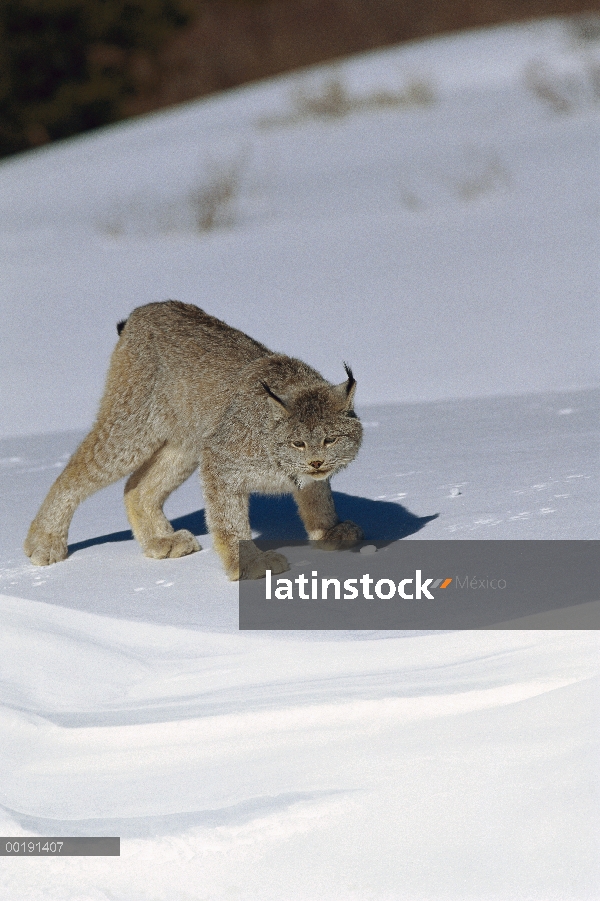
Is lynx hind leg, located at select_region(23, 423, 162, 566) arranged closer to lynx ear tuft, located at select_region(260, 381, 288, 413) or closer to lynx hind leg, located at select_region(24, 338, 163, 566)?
lynx hind leg, located at select_region(24, 338, 163, 566)

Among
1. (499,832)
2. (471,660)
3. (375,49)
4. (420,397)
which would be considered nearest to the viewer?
(499,832)

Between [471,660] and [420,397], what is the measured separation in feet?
13.8

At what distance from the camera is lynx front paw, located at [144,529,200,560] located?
5.20 metres

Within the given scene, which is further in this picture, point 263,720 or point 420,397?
point 420,397

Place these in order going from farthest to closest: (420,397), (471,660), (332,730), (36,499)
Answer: (420,397), (36,499), (471,660), (332,730)

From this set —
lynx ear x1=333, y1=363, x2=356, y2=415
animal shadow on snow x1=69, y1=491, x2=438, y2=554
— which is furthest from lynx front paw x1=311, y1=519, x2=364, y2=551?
lynx ear x1=333, y1=363, x2=356, y2=415

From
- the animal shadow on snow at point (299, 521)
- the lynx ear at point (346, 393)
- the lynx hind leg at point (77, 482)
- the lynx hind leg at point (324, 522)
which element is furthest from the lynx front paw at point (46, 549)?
the lynx ear at point (346, 393)

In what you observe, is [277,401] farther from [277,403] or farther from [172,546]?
[172,546]

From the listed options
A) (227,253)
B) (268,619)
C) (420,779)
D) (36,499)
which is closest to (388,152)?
(227,253)

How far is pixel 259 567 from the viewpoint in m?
4.75

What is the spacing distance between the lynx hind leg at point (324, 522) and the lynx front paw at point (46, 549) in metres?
1.00

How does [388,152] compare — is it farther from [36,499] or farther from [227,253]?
[36,499]

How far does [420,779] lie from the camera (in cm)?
325

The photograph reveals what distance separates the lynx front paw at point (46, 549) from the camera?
5191 mm
